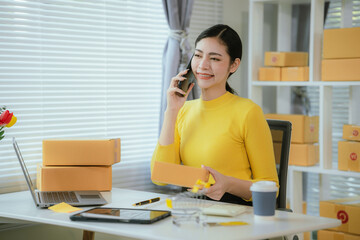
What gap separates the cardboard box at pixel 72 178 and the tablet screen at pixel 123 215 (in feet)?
1.80

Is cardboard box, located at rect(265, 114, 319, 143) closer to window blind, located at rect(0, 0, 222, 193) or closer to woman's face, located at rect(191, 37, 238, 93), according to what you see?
window blind, located at rect(0, 0, 222, 193)

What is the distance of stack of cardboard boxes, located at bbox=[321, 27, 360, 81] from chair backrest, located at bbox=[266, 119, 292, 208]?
792 millimetres

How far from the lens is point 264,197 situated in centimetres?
186

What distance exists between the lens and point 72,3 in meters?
3.09

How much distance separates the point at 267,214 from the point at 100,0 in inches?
74.9

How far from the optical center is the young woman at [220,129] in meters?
2.24

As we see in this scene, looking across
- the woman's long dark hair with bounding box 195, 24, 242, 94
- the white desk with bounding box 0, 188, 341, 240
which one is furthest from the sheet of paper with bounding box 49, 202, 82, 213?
the woman's long dark hair with bounding box 195, 24, 242, 94

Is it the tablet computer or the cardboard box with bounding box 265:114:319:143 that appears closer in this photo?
the tablet computer

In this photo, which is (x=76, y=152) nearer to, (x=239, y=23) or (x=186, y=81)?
(x=186, y=81)

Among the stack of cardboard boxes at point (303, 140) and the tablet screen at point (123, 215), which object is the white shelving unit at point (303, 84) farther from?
the tablet screen at point (123, 215)

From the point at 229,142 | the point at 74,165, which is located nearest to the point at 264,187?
the point at 229,142

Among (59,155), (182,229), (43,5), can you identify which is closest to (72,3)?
(43,5)

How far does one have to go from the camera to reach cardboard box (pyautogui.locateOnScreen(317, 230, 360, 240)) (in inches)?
124

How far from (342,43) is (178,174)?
5.46 feet
